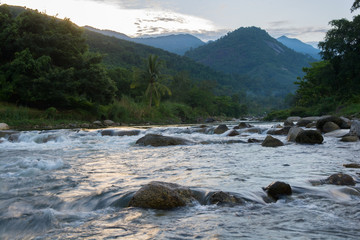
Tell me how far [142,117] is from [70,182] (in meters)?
31.4

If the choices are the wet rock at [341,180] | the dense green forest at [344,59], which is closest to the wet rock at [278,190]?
the wet rock at [341,180]

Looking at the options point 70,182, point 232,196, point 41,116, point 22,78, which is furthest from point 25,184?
point 22,78

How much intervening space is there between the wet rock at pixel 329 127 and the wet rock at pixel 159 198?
14315 mm

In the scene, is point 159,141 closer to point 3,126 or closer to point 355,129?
point 355,129

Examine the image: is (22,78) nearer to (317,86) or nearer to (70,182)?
(70,182)

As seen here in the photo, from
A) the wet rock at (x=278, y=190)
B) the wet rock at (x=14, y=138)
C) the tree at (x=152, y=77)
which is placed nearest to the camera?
the wet rock at (x=278, y=190)

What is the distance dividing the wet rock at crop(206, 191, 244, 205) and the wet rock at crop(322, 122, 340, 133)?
1385cm

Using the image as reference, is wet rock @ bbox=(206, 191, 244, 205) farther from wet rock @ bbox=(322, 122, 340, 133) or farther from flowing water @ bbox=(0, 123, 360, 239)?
wet rock @ bbox=(322, 122, 340, 133)

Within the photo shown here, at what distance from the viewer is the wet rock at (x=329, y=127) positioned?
16266mm

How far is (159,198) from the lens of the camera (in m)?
4.31

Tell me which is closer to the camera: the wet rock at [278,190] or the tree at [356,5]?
the wet rock at [278,190]

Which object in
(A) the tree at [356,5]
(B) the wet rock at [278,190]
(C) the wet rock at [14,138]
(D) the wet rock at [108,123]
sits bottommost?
(D) the wet rock at [108,123]

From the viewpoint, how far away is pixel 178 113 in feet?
165

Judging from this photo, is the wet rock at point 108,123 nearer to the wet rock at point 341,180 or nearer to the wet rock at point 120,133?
the wet rock at point 120,133
